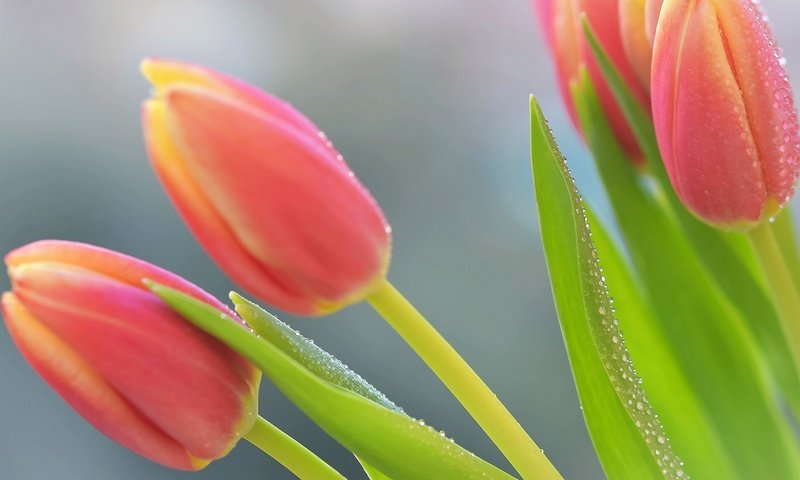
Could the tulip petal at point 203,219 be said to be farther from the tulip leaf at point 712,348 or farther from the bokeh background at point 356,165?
the bokeh background at point 356,165

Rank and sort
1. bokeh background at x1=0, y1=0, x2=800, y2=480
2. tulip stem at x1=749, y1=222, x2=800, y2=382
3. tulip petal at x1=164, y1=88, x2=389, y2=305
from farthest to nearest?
bokeh background at x1=0, y1=0, x2=800, y2=480 < tulip stem at x1=749, y1=222, x2=800, y2=382 < tulip petal at x1=164, y1=88, x2=389, y2=305

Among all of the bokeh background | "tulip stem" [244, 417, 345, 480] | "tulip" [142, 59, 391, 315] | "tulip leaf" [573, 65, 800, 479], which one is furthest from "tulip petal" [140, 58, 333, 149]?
the bokeh background

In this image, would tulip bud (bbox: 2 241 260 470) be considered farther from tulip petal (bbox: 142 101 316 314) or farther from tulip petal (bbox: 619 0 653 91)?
tulip petal (bbox: 619 0 653 91)

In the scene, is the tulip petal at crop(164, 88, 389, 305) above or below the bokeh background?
above

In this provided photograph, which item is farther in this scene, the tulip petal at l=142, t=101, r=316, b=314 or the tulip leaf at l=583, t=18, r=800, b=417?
the tulip leaf at l=583, t=18, r=800, b=417

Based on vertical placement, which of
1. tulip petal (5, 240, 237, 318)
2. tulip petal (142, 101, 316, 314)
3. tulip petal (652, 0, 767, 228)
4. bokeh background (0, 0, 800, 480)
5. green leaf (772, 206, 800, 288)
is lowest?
bokeh background (0, 0, 800, 480)

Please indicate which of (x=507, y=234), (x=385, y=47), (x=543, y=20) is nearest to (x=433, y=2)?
(x=385, y=47)

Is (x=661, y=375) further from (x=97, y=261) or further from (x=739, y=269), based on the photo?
(x=97, y=261)

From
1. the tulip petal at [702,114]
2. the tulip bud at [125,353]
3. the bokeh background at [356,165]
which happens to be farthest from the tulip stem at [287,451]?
the bokeh background at [356,165]
